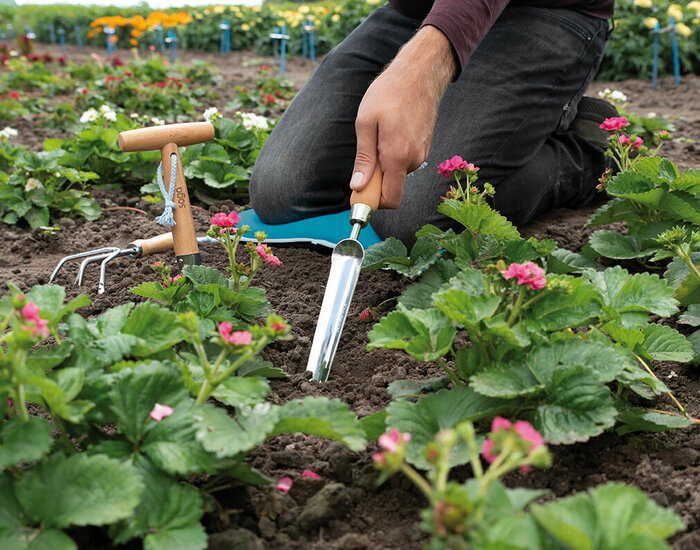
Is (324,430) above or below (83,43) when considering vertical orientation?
above

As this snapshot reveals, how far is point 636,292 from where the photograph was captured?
168 centimetres

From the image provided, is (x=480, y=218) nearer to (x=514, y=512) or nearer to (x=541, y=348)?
(x=541, y=348)

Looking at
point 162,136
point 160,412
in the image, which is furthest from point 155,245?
point 160,412

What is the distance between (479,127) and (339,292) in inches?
39.3

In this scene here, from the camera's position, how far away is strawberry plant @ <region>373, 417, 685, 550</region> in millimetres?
880

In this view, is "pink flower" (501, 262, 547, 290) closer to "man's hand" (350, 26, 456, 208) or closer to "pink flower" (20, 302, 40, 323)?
"man's hand" (350, 26, 456, 208)

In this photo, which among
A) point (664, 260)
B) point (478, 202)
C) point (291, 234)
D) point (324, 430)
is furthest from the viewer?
point (291, 234)

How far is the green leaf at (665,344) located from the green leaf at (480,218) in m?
0.42

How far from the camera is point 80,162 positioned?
336 cm

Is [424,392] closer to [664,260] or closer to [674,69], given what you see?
[664,260]

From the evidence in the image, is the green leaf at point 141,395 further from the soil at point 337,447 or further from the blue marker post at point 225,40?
the blue marker post at point 225,40

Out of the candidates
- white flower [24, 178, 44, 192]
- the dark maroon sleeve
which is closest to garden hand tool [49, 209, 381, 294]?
white flower [24, 178, 44, 192]

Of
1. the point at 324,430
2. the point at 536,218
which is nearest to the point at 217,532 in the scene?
the point at 324,430

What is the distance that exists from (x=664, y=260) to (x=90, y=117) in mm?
2637
